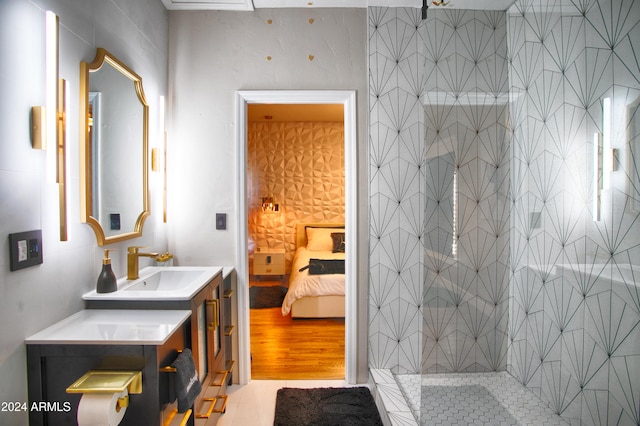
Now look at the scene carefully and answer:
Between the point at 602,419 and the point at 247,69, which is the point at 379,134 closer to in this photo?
the point at 247,69

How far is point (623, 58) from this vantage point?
0.93 meters

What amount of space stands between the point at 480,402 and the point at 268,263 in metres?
4.12

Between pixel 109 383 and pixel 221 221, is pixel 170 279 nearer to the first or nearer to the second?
pixel 221 221

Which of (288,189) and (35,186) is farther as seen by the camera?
(288,189)

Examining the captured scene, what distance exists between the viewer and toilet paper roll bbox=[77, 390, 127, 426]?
1.21 metres

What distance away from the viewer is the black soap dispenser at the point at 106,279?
1793 mm

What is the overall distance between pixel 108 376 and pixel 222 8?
2.35 metres

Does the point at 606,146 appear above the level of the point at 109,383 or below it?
above

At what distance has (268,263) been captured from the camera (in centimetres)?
535

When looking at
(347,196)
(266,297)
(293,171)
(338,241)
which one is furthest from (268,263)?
(347,196)

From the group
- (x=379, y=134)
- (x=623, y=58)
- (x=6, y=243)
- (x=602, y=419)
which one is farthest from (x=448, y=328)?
(x=6, y=243)

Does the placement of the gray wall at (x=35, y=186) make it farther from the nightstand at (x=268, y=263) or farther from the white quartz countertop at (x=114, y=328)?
the nightstand at (x=268, y=263)

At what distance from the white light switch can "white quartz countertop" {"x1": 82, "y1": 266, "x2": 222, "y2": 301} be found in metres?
0.44

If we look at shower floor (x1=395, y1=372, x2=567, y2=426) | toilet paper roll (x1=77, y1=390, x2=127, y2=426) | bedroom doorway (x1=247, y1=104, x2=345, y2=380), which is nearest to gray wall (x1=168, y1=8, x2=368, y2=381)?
shower floor (x1=395, y1=372, x2=567, y2=426)
